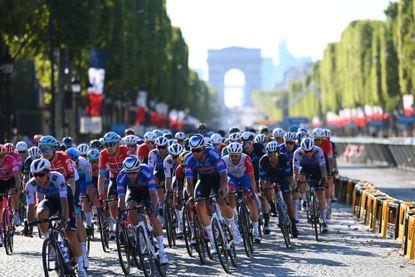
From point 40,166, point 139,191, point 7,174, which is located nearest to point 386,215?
point 7,174

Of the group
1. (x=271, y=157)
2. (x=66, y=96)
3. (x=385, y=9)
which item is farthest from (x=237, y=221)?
(x=385, y=9)

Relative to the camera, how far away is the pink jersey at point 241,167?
62.1 feet

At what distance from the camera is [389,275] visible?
1487 cm

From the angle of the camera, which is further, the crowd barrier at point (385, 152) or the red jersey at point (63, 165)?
the crowd barrier at point (385, 152)

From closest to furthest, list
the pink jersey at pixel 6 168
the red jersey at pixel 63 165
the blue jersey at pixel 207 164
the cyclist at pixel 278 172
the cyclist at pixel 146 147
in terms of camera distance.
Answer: the red jersey at pixel 63 165
the blue jersey at pixel 207 164
the cyclist at pixel 278 172
the pink jersey at pixel 6 168
the cyclist at pixel 146 147

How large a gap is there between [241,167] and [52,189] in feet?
18.5

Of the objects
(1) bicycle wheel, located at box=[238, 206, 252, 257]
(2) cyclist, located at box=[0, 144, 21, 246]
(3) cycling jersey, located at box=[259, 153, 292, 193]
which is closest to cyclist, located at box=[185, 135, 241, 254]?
(1) bicycle wheel, located at box=[238, 206, 252, 257]

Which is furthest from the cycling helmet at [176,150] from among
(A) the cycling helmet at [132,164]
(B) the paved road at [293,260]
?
(A) the cycling helmet at [132,164]

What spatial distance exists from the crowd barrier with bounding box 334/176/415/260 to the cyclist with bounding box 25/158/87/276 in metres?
5.18

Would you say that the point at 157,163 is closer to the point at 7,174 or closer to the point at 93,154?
the point at 93,154

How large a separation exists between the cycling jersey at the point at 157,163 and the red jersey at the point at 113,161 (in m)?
1.90

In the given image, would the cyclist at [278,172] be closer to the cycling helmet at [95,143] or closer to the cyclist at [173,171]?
the cyclist at [173,171]

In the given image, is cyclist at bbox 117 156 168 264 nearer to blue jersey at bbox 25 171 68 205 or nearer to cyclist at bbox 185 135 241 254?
cyclist at bbox 185 135 241 254

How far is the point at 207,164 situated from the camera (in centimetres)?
1686
